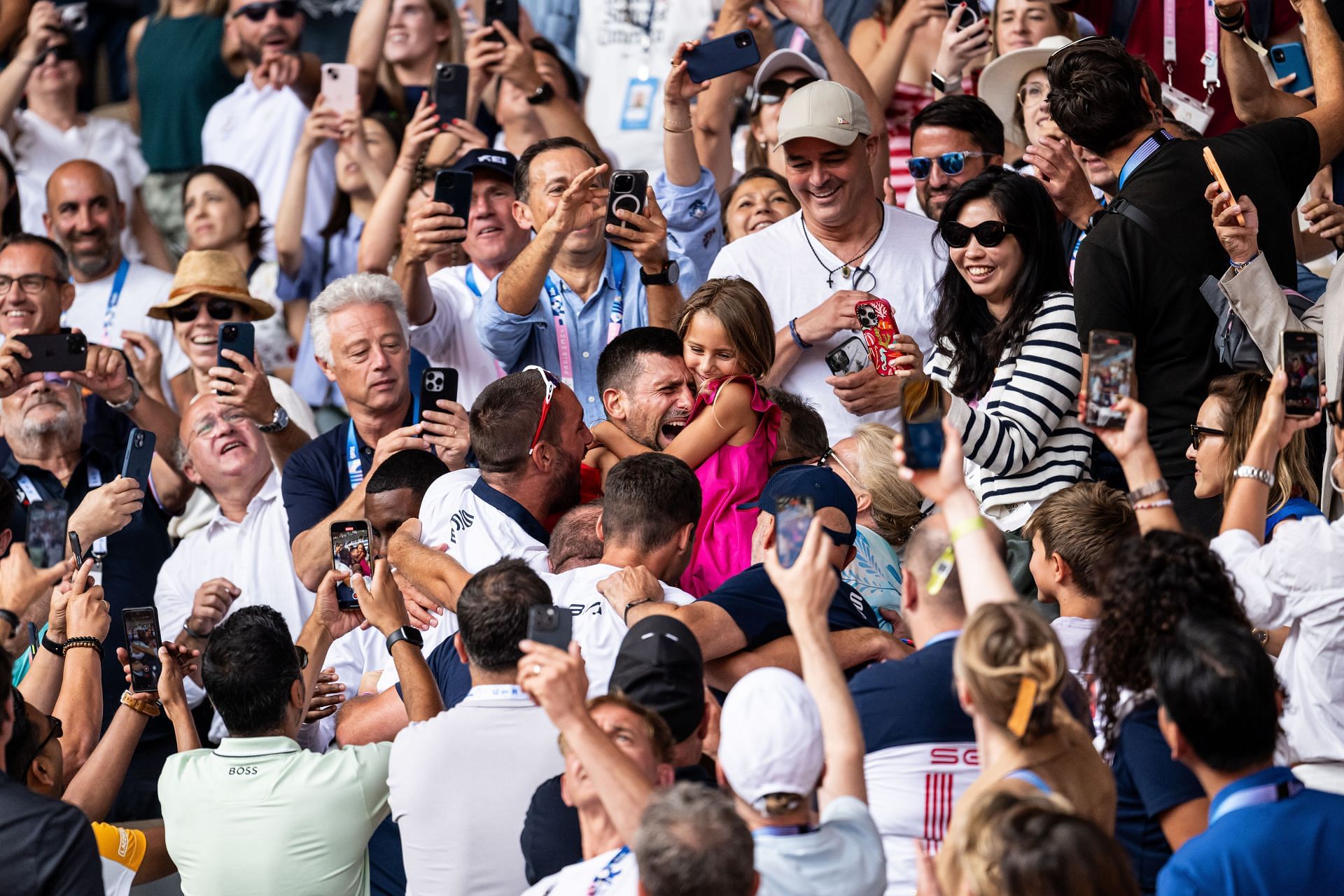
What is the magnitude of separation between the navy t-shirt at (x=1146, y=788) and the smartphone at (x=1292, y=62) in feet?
10.7

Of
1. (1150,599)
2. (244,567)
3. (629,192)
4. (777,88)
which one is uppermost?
(777,88)

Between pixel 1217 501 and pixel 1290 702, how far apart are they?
Answer: 69cm

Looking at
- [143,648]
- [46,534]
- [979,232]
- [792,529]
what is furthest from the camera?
[46,534]

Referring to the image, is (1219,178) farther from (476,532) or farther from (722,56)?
(476,532)

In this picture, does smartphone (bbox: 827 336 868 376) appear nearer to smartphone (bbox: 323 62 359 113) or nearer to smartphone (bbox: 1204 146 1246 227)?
smartphone (bbox: 1204 146 1246 227)

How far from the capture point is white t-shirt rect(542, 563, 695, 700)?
3768mm

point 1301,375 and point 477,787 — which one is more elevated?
point 1301,375

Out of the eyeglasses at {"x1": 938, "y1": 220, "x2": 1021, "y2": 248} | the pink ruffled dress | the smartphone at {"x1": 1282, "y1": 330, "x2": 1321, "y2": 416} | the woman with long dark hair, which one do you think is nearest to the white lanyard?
the woman with long dark hair

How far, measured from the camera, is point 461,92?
638cm

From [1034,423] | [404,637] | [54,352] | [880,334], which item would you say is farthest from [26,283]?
[1034,423]

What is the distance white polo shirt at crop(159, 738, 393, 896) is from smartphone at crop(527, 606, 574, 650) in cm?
89

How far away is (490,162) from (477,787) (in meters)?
3.33

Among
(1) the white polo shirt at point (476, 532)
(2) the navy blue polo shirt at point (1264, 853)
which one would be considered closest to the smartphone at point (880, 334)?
(1) the white polo shirt at point (476, 532)

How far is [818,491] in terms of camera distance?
151 inches
